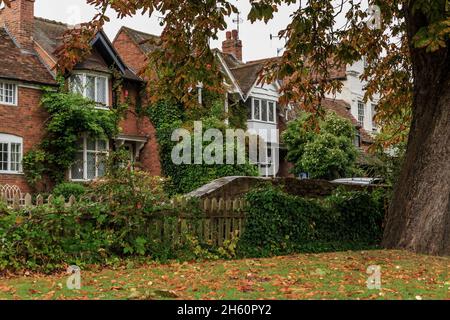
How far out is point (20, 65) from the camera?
88.4 ft

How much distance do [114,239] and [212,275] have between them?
8.33ft

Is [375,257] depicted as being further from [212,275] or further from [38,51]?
[38,51]

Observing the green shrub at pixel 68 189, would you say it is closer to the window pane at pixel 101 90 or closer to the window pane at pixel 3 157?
the window pane at pixel 3 157

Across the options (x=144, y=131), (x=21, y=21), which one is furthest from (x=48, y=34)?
(x=144, y=131)

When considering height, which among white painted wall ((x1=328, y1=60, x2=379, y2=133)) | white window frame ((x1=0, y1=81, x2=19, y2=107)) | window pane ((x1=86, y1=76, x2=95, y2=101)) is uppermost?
white painted wall ((x1=328, y1=60, x2=379, y2=133))

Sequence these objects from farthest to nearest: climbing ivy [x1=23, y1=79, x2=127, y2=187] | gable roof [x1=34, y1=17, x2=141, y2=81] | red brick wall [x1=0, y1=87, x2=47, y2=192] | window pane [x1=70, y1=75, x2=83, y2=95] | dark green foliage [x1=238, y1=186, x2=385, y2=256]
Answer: gable roof [x1=34, y1=17, x2=141, y2=81] → window pane [x1=70, y1=75, x2=83, y2=95] → climbing ivy [x1=23, y1=79, x2=127, y2=187] → red brick wall [x1=0, y1=87, x2=47, y2=192] → dark green foliage [x1=238, y1=186, x2=385, y2=256]

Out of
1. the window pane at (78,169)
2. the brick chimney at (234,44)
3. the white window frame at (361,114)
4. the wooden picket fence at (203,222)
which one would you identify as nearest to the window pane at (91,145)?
the window pane at (78,169)

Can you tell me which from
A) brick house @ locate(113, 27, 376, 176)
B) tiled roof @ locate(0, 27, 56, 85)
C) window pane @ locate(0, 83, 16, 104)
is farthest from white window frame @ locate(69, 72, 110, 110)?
brick house @ locate(113, 27, 376, 176)

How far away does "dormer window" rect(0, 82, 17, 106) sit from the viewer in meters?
25.8

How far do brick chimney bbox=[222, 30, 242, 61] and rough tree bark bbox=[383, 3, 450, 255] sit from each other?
30.4 metres

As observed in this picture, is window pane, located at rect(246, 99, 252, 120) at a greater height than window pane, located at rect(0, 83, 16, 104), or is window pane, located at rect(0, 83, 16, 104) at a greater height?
window pane, located at rect(246, 99, 252, 120)

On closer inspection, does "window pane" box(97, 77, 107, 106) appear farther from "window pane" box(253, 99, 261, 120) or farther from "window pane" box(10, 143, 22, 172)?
"window pane" box(253, 99, 261, 120)

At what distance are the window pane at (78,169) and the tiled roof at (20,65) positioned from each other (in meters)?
3.61

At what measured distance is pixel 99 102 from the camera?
94.2 feet
